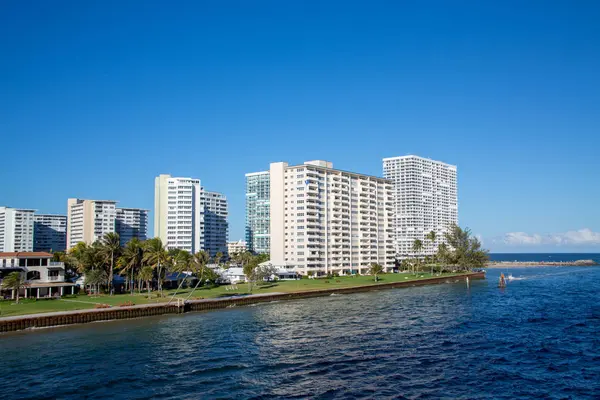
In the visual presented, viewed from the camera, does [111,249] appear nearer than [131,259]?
Yes

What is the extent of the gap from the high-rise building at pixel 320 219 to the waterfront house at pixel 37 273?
70022 millimetres

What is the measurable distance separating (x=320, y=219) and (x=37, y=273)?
9155cm

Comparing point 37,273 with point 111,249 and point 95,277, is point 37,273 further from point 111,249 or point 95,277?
point 111,249

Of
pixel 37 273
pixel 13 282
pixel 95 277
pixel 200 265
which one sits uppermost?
pixel 200 265

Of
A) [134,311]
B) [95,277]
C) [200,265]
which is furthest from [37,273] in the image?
[200,265]

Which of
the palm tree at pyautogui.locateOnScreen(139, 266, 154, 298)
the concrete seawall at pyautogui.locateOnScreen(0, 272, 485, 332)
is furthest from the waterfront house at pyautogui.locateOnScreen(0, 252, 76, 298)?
the concrete seawall at pyautogui.locateOnScreen(0, 272, 485, 332)

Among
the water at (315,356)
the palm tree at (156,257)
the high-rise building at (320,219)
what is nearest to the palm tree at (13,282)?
the water at (315,356)

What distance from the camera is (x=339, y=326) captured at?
7112cm

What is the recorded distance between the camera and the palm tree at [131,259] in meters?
109

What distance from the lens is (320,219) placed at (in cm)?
17100

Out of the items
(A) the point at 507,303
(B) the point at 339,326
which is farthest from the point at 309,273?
(B) the point at 339,326

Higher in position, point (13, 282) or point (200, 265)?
point (200, 265)

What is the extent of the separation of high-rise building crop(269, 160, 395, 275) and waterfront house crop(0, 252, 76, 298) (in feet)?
230

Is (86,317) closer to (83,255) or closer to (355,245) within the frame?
(83,255)
